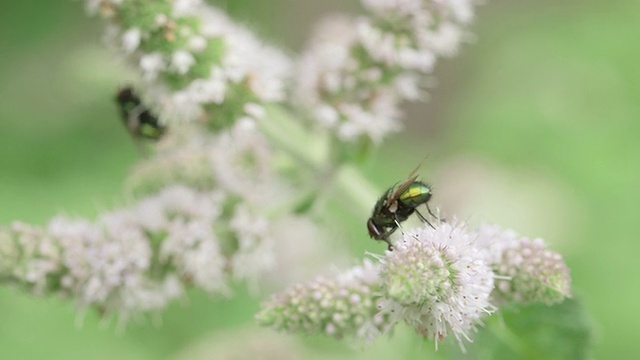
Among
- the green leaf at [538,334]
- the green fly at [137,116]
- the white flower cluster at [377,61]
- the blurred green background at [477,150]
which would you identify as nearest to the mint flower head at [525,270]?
the green leaf at [538,334]

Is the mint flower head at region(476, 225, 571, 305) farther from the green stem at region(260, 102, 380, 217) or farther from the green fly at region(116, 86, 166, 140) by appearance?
the green fly at region(116, 86, 166, 140)

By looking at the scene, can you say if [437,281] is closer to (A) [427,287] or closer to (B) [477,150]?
(A) [427,287]

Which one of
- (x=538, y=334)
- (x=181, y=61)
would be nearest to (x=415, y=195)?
(x=538, y=334)

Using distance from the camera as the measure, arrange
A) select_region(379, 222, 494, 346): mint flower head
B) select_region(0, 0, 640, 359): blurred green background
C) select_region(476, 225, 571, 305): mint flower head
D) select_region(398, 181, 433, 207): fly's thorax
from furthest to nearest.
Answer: select_region(0, 0, 640, 359): blurred green background → select_region(398, 181, 433, 207): fly's thorax → select_region(476, 225, 571, 305): mint flower head → select_region(379, 222, 494, 346): mint flower head

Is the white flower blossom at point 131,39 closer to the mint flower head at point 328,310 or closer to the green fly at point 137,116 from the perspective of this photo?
the green fly at point 137,116

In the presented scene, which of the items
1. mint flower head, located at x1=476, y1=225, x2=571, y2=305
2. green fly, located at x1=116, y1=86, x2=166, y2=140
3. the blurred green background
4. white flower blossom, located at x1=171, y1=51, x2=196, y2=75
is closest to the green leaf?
mint flower head, located at x1=476, y1=225, x2=571, y2=305

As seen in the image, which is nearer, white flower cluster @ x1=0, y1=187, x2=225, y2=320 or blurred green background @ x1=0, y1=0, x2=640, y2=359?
white flower cluster @ x1=0, y1=187, x2=225, y2=320
